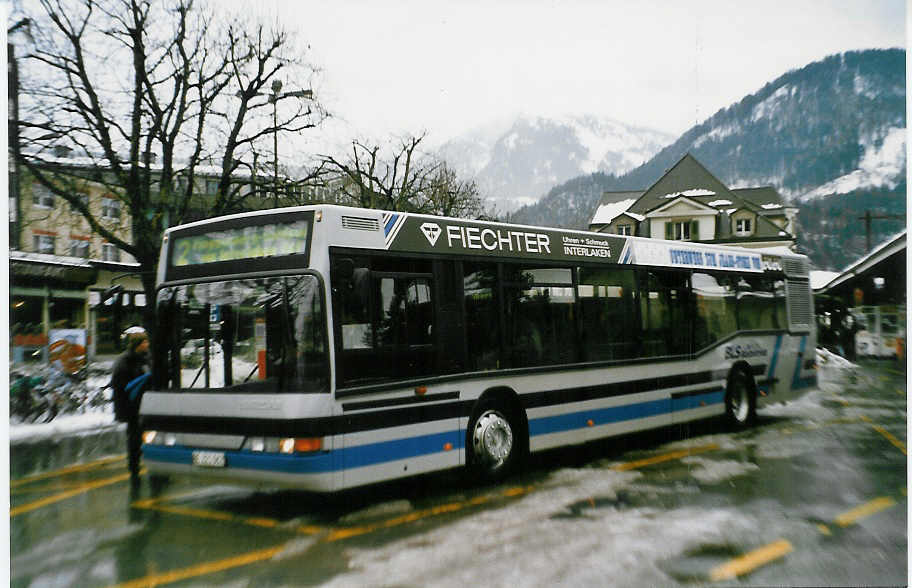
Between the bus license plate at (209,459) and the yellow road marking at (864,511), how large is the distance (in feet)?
17.4

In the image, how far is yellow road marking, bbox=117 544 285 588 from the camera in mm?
5537

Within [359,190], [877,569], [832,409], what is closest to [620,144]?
[832,409]

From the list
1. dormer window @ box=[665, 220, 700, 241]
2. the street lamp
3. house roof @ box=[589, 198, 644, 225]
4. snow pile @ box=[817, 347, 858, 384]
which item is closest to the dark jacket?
house roof @ box=[589, 198, 644, 225]

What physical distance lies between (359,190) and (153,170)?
11.3 metres

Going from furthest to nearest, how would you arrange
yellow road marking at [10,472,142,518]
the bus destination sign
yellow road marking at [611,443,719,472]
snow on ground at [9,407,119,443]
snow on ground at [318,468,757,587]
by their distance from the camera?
snow on ground at [9,407,119,443], yellow road marking at [611,443,719,472], yellow road marking at [10,472,142,518], the bus destination sign, snow on ground at [318,468,757,587]

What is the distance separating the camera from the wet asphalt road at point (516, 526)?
18.2ft

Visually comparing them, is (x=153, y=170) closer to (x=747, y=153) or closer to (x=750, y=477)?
(x=747, y=153)

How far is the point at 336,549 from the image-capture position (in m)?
6.11

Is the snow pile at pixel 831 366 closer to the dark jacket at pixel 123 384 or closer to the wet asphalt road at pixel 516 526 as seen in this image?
the wet asphalt road at pixel 516 526

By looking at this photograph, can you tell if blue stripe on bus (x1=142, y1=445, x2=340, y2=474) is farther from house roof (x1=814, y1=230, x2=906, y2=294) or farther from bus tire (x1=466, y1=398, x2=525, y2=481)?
house roof (x1=814, y1=230, x2=906, y2=294)

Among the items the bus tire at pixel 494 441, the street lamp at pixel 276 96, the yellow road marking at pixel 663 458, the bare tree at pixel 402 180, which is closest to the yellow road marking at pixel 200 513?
the bus tire at pixel 494 441

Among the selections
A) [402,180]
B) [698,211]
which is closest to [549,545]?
[698,211]

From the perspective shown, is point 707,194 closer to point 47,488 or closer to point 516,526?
point 516,526

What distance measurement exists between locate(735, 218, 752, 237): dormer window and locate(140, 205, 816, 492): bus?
3658 mm
